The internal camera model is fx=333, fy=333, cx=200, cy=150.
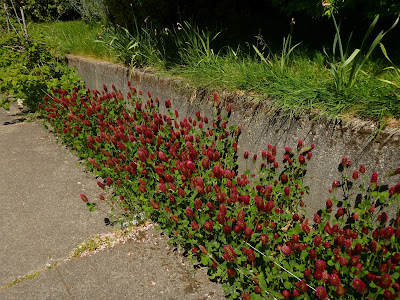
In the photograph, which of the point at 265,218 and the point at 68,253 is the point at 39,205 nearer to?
the point at 68,253

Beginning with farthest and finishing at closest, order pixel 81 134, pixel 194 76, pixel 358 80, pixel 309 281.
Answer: pixel 81 134
pixel 194 76
pixel 358 80
pixel 309 281

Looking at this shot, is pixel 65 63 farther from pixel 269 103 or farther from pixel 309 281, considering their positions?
pixel 309 281

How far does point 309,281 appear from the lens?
82.0 inches

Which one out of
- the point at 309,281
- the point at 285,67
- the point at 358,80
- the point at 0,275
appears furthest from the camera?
the point at 285,67

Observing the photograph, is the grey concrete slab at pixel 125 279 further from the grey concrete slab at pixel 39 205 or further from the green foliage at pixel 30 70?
the green foliage at pixel 30 70

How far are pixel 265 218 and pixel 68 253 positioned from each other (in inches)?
65.9

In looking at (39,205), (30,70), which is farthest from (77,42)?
(39,205)

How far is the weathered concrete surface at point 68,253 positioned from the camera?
2.42 metres

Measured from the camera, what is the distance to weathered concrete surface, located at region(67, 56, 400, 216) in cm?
225

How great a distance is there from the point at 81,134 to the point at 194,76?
1590 mm

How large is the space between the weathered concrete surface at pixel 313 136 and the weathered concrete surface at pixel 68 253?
1173 mm

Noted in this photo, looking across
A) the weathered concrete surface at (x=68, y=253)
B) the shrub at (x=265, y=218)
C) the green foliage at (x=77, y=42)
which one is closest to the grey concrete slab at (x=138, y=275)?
the weathered concrete surface at (x=68, y=253)

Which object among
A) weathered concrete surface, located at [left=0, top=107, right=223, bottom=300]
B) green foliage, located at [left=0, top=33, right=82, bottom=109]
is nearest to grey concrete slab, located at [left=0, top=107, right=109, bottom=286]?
weathered concrete surface, located at [left=0, top=107, right=223, bottom=300]

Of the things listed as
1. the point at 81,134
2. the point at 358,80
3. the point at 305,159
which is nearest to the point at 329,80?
the point at 358,80
